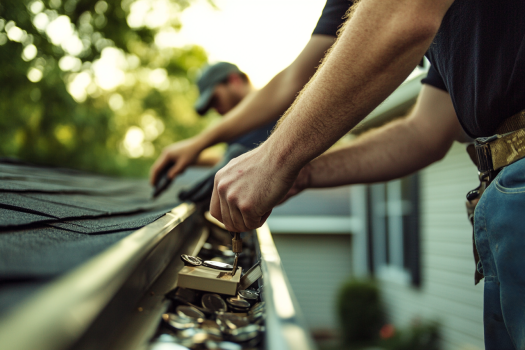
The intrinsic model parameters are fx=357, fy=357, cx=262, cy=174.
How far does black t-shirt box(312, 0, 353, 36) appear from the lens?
1678 millimetres

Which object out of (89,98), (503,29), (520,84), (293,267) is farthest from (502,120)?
(89,98)

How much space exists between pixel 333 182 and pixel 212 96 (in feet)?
11.4

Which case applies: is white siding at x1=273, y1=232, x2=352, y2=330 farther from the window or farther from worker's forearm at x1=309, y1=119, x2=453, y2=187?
worker's forearm at x1=309, y1=119, x2=453, y2=187

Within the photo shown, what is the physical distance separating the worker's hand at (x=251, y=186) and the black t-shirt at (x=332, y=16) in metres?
0.93

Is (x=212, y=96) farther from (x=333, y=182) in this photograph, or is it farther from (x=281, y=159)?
(x=281, y=159)

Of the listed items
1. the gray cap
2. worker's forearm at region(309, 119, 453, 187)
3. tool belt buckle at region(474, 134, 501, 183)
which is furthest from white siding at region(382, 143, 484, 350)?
tool belt buckle at region(474, 134, 501, 183)

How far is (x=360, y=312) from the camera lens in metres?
7.61

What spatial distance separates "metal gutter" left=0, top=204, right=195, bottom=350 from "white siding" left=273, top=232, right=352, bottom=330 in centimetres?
1022

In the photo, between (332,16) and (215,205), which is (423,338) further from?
(215,205)

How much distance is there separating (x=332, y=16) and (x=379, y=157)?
709 mm

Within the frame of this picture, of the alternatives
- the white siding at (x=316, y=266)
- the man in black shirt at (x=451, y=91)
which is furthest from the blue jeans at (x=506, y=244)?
the white siding at (x=316, y=266)

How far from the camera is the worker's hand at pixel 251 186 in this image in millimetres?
1065

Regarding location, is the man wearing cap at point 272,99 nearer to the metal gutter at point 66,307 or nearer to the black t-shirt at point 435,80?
the black t-shirt at point 435,80

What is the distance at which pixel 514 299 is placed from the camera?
1.08 metres
